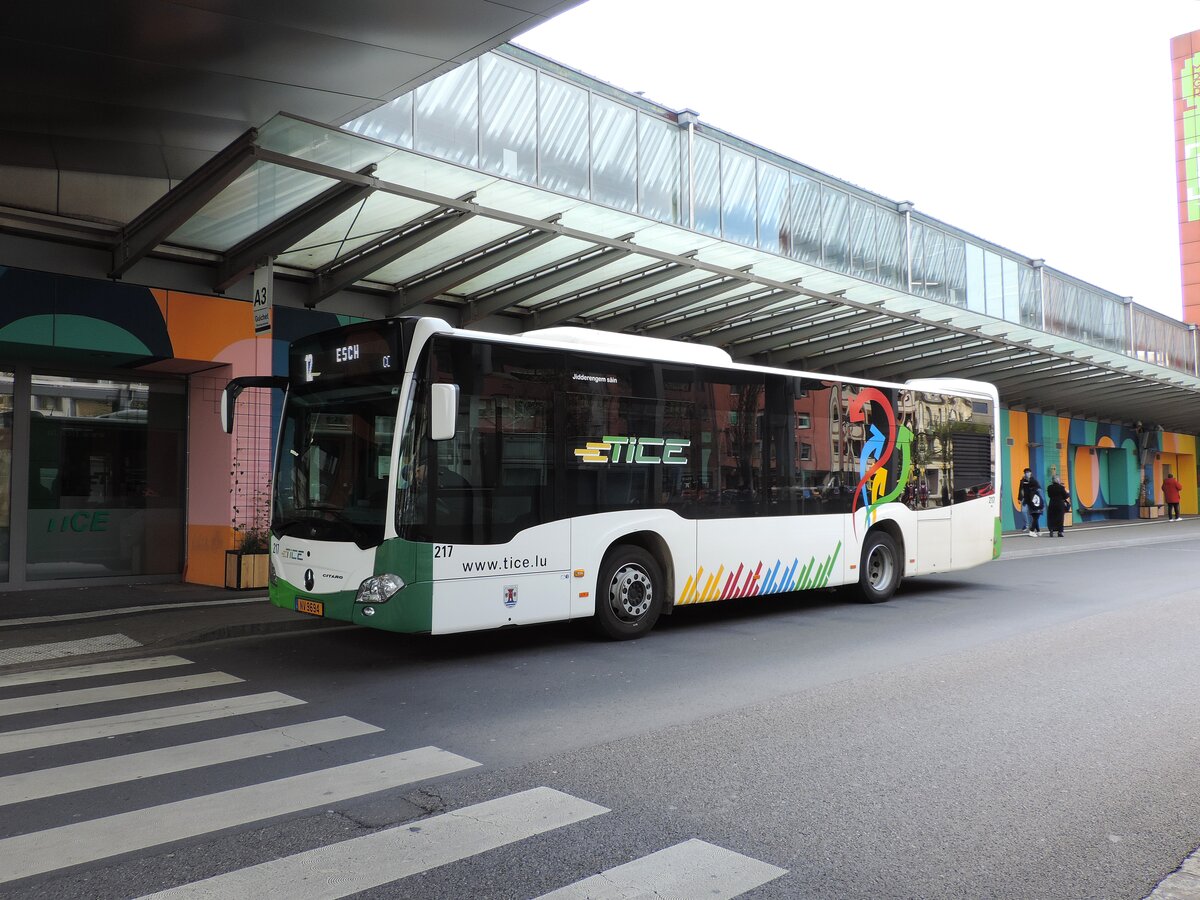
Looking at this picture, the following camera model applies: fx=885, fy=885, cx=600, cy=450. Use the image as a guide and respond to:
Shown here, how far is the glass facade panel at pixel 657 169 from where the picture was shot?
518 inches

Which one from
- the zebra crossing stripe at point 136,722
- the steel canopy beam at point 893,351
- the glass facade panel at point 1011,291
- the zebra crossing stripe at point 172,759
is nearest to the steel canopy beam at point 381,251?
the zebra crossing stripe at point 136,722

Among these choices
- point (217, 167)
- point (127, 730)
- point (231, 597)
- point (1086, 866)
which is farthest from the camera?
point (231, 597)

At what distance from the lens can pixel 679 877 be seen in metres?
3.58

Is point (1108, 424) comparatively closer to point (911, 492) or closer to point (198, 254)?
point (911, 492)

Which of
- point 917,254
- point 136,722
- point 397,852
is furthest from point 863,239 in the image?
point 397,852

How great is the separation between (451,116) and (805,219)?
24.7 feet

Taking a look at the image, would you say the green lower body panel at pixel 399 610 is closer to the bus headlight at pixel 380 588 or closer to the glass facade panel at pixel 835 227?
the bus headlight at pixel 380 588

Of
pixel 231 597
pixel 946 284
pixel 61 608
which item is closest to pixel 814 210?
pixel 946 284

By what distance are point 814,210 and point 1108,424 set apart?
26266 mm

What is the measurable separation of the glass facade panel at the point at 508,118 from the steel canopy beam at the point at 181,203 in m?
3.15

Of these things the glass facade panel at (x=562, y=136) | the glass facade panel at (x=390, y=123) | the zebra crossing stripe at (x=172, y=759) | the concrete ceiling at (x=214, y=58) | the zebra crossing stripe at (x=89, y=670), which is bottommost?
the zebra crossing stripe at (x=89, y=670)

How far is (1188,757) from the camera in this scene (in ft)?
17.1

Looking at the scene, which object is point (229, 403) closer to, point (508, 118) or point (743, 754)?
point (508, 118)

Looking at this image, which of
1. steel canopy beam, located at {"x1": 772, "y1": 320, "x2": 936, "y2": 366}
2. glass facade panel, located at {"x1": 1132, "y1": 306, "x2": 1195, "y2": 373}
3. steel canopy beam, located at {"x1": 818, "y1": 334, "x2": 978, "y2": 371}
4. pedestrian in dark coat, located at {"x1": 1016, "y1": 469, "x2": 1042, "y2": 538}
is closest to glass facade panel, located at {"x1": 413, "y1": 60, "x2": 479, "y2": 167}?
steel canopy beam, located at {"x1": 772, "y1": 320, "x2": 936, "y2": 366}
